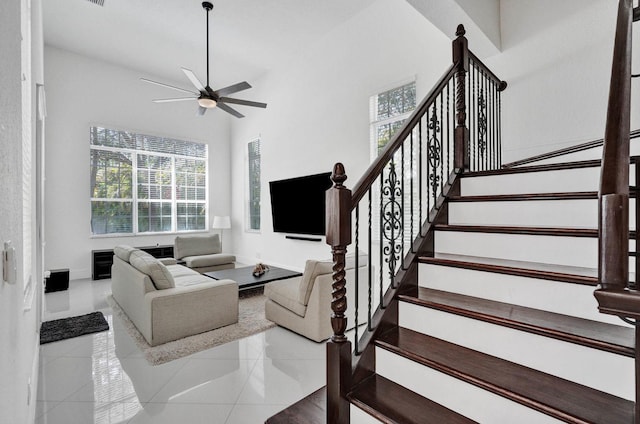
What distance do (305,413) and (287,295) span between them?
1714 millimetres

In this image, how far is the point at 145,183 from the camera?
22.4ft

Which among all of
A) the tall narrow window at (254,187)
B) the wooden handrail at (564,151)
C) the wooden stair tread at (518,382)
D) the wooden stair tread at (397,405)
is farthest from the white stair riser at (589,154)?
the tall narrow window at (254,187)

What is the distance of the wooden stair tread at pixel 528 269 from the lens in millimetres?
1430

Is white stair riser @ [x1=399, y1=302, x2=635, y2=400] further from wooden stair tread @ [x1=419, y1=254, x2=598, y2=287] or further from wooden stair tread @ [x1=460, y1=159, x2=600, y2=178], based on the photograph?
wooden stair tread @ [x1=460, y1=159, x2=600, y2=178]

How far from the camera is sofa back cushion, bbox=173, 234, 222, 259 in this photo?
20.1ft

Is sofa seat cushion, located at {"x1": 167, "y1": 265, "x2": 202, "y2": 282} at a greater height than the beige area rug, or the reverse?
sofa seat cushion, located at {"x1": 167, "y1": 265, "x2": 202, "y2": 282}

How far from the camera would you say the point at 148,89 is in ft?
22.1

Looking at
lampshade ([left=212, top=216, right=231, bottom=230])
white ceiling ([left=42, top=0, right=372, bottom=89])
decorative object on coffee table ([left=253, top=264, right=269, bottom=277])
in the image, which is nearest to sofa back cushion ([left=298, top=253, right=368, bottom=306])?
decorative object on coffee table ([left=253, top=264, right=269, bottom=277])

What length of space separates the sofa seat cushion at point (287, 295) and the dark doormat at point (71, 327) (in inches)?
74.1

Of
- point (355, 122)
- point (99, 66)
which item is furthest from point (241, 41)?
point (99, 66)

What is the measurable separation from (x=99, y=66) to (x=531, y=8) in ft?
24.1

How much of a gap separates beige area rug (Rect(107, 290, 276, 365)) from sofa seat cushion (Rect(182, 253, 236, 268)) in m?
1.64

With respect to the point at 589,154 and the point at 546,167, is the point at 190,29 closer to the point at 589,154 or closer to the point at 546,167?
the point at 546,167

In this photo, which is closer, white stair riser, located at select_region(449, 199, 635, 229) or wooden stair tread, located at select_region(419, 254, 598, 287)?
wooden stair tread, located at select_region(419, 254, 598, 287)
